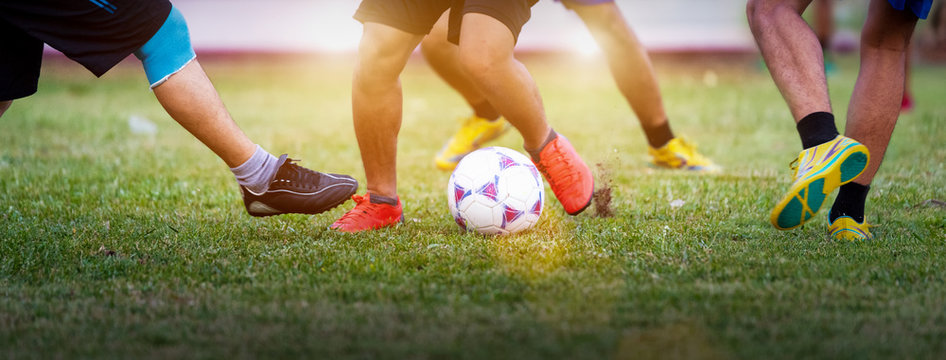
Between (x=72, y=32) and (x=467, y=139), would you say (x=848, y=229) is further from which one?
(x=72, y=32)

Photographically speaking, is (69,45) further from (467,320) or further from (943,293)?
(943,293)

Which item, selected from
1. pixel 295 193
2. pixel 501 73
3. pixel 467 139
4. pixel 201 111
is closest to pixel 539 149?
pixel 501 73

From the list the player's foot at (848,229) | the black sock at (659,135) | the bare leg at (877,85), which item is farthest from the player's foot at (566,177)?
the black sock at (659,135)

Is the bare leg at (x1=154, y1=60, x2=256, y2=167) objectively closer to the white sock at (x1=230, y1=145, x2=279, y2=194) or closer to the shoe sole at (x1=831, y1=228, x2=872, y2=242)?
the white sock at (x1=230, y1=145, x2=279, y2=194)

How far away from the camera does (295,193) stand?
10.6 feet

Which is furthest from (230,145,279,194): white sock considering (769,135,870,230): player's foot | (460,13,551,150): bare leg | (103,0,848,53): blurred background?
(103,0,848,53): blurred background

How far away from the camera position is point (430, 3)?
3.23 meters

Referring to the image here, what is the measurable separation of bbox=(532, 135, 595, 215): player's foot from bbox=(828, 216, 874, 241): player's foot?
987 millimetres

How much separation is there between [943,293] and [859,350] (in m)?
0.69

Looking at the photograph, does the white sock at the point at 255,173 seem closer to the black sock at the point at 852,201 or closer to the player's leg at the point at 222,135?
the player's leg at the point at 222,135

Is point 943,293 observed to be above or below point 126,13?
below

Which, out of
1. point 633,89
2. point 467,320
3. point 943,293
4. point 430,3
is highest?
point 430,3

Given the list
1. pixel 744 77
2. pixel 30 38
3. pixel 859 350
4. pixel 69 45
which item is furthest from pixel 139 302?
pixel 744 77

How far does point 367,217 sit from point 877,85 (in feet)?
7.06
